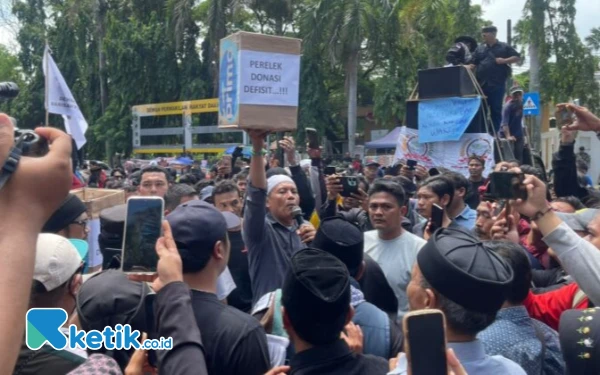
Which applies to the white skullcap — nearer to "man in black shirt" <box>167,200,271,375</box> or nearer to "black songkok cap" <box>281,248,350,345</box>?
"man in black shirt" <box>167,200,271,375</box>

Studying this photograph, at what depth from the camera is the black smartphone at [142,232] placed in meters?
2.27

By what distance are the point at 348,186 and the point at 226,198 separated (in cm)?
108

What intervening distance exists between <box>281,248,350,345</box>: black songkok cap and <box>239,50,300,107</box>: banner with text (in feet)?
7.54

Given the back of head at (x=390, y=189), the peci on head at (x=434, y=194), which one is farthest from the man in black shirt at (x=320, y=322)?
the peci on head at (x=434, y=194)

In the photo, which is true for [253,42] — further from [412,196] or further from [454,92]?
[454,92]

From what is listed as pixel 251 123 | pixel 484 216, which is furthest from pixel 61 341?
pixel 484 216

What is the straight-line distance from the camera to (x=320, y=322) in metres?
2.36

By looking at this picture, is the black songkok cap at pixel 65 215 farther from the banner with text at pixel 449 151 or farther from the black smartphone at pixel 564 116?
the banner with text at pixel 449 151

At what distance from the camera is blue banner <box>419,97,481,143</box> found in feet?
27.2

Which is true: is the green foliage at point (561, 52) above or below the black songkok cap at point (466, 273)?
above

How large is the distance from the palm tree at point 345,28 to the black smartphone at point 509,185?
2171cm

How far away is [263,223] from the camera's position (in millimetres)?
4152

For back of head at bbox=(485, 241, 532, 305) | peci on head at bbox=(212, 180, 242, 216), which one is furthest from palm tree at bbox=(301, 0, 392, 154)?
back of head at bbox=(485, 241, 532, 305)

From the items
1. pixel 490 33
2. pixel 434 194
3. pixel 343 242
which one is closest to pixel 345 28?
pixel 490 33
